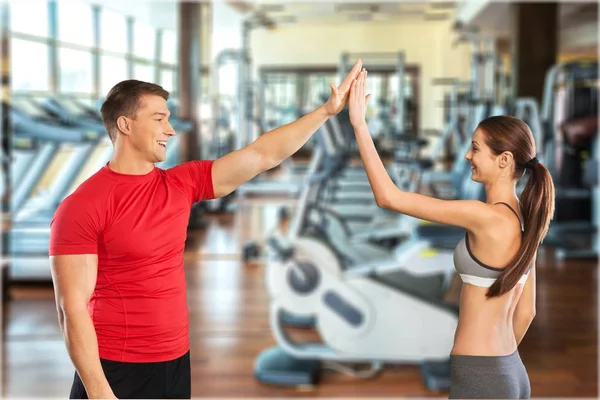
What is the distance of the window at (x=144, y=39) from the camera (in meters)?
4.15

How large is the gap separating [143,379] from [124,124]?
0.37 meters

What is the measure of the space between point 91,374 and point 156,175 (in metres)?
0.29

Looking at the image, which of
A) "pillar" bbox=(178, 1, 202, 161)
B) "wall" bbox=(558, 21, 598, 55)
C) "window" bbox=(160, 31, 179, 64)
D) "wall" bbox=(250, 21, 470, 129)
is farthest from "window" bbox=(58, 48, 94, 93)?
"wall" bbox=(250, 21, 470, 129)

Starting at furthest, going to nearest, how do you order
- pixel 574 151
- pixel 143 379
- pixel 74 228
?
pixel 574 151 < pixel 143 379 < pixel 74 228

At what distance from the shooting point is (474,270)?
966mm

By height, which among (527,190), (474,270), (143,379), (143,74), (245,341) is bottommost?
(245,341)

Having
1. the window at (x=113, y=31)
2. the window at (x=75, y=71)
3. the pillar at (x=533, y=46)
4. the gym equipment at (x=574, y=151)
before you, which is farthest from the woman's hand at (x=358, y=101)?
the pillar at (x=533, y=46)

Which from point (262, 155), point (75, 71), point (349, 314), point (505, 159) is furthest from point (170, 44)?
point (505, 159)

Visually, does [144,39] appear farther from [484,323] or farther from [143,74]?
[484,323]

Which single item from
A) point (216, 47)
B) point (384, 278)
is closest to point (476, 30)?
point (216, 47)

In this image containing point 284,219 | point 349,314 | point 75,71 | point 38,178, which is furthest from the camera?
point 284,219

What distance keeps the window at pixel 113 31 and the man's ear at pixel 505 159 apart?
13.1 ft

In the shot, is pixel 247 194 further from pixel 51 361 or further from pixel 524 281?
pixel 524 281

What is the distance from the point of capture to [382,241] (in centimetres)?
532
